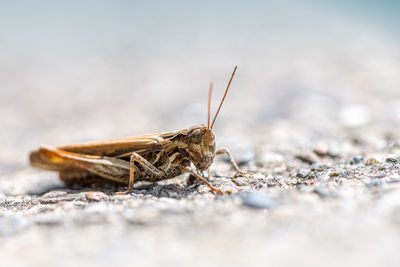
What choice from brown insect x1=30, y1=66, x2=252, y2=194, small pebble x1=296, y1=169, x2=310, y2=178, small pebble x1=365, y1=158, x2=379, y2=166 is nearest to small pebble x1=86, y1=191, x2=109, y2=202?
brown insect x1=30, y1=66, x2=252, y2=194

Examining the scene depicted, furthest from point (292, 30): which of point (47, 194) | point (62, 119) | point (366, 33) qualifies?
point (47, 194)

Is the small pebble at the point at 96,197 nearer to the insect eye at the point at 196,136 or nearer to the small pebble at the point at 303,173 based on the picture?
the insect eye at the point at 196,136

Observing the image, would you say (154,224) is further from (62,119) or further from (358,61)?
(358,61)

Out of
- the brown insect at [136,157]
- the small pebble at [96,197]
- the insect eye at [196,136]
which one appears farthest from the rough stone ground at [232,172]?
the insect eye at [196,136]

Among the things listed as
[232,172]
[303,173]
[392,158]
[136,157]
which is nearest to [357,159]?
[392,158]

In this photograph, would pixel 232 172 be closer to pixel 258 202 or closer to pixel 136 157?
pixel 136 157
